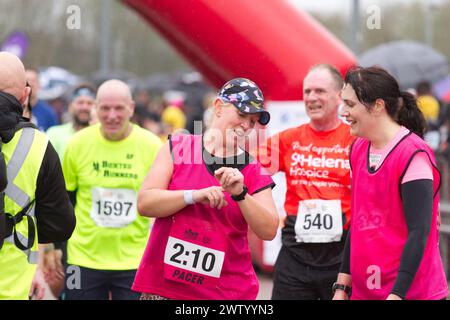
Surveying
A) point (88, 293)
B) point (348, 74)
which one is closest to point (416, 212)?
point (348, 74)

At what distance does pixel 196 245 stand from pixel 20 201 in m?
0.87

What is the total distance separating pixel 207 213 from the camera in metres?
4.30

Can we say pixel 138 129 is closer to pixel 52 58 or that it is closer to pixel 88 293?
pixel 88 293

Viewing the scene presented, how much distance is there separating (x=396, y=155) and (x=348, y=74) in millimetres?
532

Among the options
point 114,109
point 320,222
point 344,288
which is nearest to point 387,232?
point 344,288

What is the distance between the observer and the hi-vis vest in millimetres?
4039

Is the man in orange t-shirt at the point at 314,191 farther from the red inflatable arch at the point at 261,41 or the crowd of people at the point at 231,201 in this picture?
the red inflatable arch at the point at 261,41

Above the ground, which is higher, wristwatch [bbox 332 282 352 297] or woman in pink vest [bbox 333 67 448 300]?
woman in pink vest [bbox 333 67 448 300]

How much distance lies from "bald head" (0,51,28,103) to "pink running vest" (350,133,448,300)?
1647mm

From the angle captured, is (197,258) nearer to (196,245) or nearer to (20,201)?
(196,245)

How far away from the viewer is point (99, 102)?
639 cm

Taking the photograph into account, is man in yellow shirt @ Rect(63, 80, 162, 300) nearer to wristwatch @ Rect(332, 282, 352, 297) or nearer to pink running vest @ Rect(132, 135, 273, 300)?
pink running vest @ Rect(132, 135, 273, 300)

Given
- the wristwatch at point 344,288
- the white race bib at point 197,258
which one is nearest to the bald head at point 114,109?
the white race bib at point 197,258

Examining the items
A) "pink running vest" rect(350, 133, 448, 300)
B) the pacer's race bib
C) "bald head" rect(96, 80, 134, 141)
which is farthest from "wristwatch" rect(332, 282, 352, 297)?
"bald head" rect(96, 80, 134, 141)
